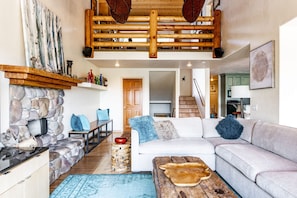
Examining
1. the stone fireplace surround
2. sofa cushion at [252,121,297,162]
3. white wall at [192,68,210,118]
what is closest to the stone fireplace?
the stone fireplace surround

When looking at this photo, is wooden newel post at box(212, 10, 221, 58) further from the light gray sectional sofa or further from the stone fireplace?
the stone fireplace

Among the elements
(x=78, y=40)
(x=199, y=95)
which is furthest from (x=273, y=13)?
(x=199, y=95)

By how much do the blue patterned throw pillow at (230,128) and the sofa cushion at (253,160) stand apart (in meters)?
0.65

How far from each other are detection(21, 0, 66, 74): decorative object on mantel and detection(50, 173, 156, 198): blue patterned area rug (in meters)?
1.70

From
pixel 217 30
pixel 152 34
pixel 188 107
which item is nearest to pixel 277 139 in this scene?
pixel 217 30

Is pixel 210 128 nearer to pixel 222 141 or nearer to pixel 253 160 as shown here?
pixel 222 141

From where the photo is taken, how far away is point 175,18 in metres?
5.96

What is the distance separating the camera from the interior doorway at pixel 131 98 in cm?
816

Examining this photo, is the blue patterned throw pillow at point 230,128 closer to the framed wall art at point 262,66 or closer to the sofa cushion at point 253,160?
the sofa cushion at point 253,160

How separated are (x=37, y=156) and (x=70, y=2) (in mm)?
3901

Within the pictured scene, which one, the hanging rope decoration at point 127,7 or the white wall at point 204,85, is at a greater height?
the hanging rope decoration at point 127,7

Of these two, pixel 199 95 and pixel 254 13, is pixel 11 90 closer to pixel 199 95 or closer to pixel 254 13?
pixel 254 13

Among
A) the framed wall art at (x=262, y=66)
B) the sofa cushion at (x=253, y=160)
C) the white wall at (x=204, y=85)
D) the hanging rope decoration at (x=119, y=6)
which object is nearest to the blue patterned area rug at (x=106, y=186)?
the sofa cushion at (x=253, y=160)

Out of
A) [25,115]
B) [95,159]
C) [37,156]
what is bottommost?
[95,159]
